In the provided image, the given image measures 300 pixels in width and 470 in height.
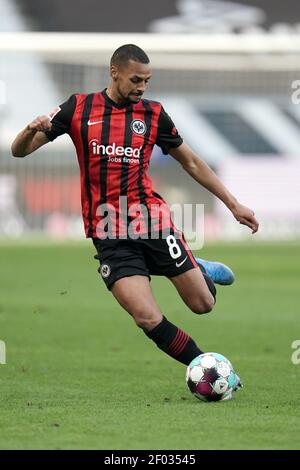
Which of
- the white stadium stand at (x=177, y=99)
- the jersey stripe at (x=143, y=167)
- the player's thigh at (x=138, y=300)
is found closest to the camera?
the player's thigh at (x=138, y=300)

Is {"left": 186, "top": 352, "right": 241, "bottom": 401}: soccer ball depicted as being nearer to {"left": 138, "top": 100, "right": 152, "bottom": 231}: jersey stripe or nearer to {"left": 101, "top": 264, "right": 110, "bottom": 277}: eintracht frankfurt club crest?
{"left": 101, "top": 264, "right": 110, "bottom": 277}: eintracht frankfurt club crest

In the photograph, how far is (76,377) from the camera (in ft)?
30.6

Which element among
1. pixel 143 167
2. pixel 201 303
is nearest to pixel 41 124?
pixel 143 167

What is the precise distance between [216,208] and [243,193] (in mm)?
1901

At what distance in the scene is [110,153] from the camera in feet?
26.3

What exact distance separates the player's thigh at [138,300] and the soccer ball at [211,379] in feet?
1.41

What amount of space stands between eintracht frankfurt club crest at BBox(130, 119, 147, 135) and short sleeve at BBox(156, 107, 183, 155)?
14cm

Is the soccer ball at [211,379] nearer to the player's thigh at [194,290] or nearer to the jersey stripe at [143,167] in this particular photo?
the player's thigh at [194,290]

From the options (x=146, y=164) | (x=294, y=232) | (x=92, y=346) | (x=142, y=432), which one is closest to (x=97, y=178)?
(x=146, y=164)

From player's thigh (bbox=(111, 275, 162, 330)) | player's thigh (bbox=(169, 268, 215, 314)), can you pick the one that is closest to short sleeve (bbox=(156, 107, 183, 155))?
player's thigh (bbox=(169, 268, 215, 314))

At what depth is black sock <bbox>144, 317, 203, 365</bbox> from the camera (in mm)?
7883

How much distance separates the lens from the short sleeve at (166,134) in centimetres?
823
